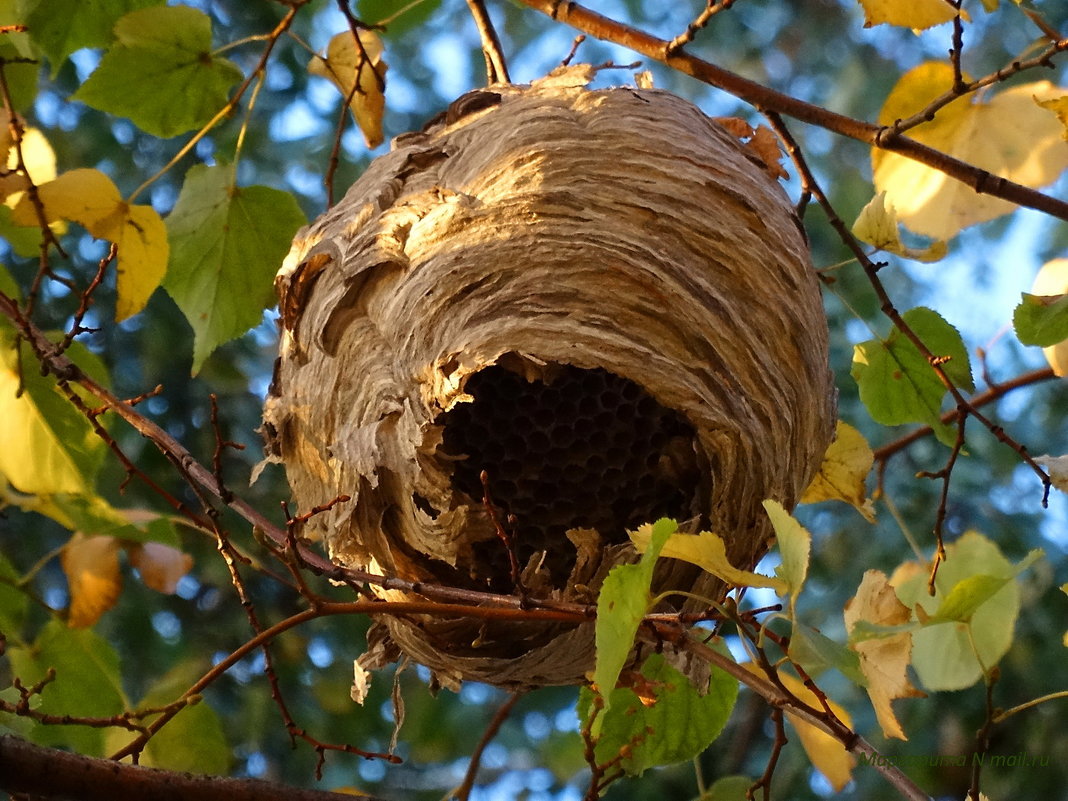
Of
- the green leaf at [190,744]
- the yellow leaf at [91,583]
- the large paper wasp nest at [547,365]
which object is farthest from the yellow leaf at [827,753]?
the yellow leaf at [91,583]

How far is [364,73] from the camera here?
1.45m

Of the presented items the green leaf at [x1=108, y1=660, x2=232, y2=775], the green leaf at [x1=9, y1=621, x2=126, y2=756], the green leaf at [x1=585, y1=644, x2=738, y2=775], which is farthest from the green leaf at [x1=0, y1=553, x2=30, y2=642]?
the green leaf at [x1=585, y1=644, x2=738, y2=775]

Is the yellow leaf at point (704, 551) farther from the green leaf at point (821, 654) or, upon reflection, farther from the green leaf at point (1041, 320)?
the green leaf at point (1041, 320)

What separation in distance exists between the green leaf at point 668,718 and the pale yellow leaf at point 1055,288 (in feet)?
1.55

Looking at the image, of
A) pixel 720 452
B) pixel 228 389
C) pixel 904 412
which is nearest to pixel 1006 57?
pixel 228 389

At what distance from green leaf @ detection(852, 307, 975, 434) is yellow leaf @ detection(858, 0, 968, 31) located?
0.33 metres

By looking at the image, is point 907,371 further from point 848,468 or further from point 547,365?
point 547,365

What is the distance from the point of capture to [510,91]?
4.08 feet

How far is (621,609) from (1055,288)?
753 millimetres

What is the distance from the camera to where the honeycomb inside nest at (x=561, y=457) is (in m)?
1.09

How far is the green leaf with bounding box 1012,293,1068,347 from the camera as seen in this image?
0.99m

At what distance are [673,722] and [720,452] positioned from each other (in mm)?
286

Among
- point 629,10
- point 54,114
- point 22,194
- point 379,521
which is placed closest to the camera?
point 379,521

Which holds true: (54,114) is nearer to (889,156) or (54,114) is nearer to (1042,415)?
(889,156)
